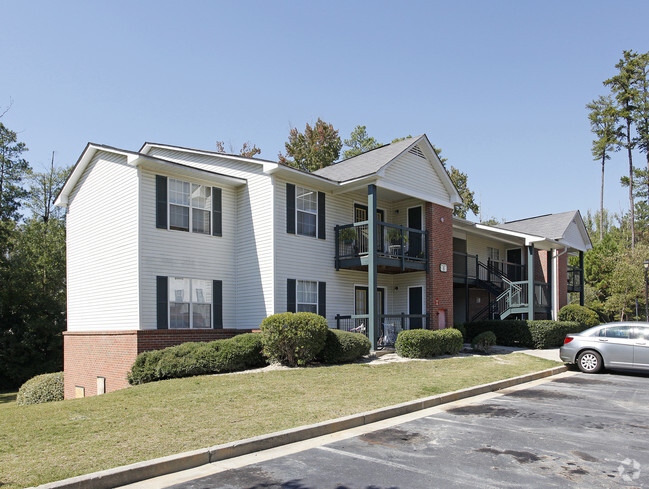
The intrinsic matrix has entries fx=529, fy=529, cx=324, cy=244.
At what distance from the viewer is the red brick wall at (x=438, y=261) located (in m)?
20.5

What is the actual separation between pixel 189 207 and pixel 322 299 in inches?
217

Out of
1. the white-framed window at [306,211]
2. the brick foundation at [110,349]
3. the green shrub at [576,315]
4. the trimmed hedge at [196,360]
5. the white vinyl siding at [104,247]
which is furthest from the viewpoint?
the green shrub at [576,315]

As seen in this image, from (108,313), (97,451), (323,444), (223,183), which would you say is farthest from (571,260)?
(97,451)

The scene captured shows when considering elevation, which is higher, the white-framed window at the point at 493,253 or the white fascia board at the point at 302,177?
the white fascia board at the point at 302,177

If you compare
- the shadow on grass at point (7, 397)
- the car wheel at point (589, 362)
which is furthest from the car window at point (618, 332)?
the shadow on grass at point (7, 397)

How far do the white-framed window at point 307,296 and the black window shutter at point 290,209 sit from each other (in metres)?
1.84

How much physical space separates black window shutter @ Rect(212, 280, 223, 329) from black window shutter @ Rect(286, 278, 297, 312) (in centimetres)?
221

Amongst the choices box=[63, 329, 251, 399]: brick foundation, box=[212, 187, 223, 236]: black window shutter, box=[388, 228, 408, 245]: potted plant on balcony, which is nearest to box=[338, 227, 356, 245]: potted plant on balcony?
box=[388, 228, 408, 245]: potted plant on balcony

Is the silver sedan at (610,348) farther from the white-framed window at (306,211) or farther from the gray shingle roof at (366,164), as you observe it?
the white-framed window at (306,211)

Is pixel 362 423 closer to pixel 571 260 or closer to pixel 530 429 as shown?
pixel 530 429

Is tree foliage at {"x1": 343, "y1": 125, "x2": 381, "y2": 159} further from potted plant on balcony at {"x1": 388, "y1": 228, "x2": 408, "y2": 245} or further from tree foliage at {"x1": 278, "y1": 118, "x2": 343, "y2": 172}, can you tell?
potted plant on balcony at {"x1": 388, "y1": 228, "x2": 408, "y2": 245}

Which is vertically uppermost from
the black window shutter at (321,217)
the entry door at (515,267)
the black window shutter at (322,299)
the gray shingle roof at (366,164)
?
the gray shingle roof at (366,164)

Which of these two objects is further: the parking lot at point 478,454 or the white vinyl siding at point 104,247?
the white vinyl siding at point 104,247

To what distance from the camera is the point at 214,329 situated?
16766mm
